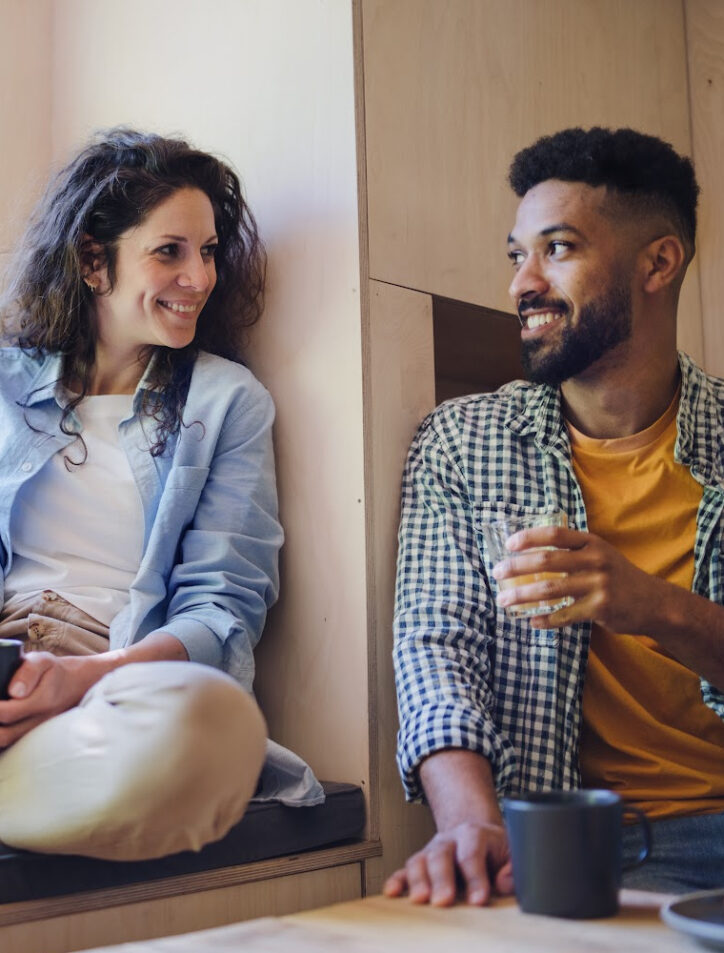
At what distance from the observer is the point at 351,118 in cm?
159

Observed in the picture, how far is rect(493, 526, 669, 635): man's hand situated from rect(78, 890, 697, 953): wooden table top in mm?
389

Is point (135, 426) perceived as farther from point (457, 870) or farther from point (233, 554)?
point (457, 870)

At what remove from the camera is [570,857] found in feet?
2.38

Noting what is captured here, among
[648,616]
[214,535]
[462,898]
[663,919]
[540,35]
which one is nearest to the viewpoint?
[663,919]

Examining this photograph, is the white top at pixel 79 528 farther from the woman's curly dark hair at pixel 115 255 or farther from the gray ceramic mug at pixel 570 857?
the gray ceramic mug at pixel 570 857

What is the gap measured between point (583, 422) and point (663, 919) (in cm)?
98

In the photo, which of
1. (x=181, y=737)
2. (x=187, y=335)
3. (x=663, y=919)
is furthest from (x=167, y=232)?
(x=663, y=919)

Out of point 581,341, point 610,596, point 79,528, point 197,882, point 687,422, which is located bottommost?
point 197,882

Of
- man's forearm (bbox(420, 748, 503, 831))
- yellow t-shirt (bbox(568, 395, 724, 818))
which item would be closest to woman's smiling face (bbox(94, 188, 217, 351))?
yellow t-shirt (bbox(568, 395, 724, 818))

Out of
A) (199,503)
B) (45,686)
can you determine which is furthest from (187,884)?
(199,503)

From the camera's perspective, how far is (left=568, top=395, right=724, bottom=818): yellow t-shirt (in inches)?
54.6

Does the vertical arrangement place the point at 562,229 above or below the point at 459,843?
above

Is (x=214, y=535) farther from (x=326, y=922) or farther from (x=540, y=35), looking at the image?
(x=540, y=35)

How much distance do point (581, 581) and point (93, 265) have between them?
3.00 ft
